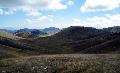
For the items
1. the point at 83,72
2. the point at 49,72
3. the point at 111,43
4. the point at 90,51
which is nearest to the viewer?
the point at 83,72

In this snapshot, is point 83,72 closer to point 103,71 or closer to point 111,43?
point 103,71

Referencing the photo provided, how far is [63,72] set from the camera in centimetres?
2766

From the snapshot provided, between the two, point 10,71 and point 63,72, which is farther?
point 10,71

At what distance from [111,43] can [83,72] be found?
8183cm

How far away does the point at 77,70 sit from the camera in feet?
91.2

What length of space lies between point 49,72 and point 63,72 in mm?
1830

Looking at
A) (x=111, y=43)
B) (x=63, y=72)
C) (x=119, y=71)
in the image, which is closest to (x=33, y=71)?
(x=63, y=72)

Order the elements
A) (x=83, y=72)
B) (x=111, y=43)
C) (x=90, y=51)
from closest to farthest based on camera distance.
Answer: (x=83, y=72) → (x=90, y=51) → (x=111, y=43)

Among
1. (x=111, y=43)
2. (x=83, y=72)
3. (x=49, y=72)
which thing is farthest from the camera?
(x=111, y=43)

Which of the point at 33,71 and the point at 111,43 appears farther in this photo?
the point at 111,43

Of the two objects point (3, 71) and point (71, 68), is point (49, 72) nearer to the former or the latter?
point (71, 68)

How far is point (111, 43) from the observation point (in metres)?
106

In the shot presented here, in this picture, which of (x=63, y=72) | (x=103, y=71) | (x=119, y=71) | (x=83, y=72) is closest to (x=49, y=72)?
(x=63, y=72)

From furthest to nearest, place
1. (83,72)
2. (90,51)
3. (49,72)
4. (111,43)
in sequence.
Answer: (111,43) → (90,51) → (49,72) → (83,72)
